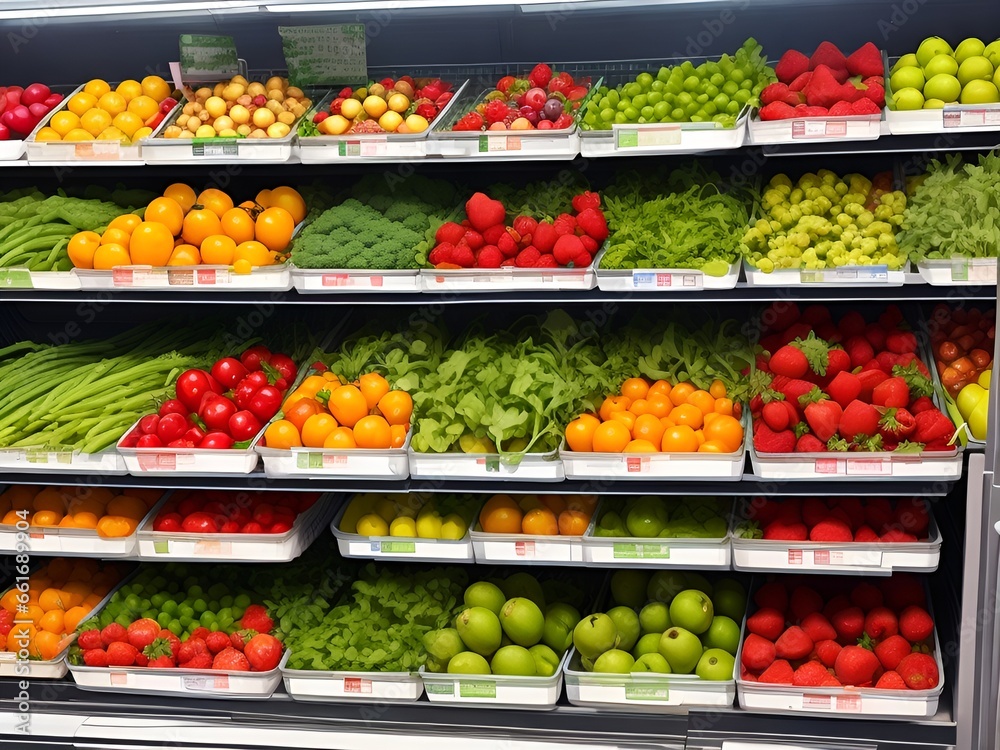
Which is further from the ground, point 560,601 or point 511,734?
point 560,601

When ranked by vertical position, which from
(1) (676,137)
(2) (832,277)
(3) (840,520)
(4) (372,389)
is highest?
(1) (676,137)

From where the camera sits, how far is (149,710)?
3.44m

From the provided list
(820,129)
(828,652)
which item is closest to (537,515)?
(828,652)

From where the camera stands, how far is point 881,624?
3.21 metres

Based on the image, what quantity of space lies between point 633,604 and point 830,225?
4.50ft

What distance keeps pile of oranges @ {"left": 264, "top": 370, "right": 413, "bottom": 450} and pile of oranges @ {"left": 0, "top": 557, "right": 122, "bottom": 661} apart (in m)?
1.03

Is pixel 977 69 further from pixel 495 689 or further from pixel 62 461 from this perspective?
pixel 62 461

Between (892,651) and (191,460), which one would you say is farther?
(191,460)

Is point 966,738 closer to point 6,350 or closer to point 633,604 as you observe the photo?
point 633,604

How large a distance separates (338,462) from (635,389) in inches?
36.9

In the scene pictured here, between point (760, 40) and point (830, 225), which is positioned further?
point (760, 40)

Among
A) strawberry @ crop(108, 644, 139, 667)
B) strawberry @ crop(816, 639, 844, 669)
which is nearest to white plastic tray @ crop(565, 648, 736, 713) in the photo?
strawberry @ crop(816, 639, 844, 669)

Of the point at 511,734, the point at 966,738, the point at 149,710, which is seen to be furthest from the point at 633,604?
the point at 149,710

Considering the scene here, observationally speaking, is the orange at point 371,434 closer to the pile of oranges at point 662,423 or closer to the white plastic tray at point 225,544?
the white plastic tray at point 225,544
